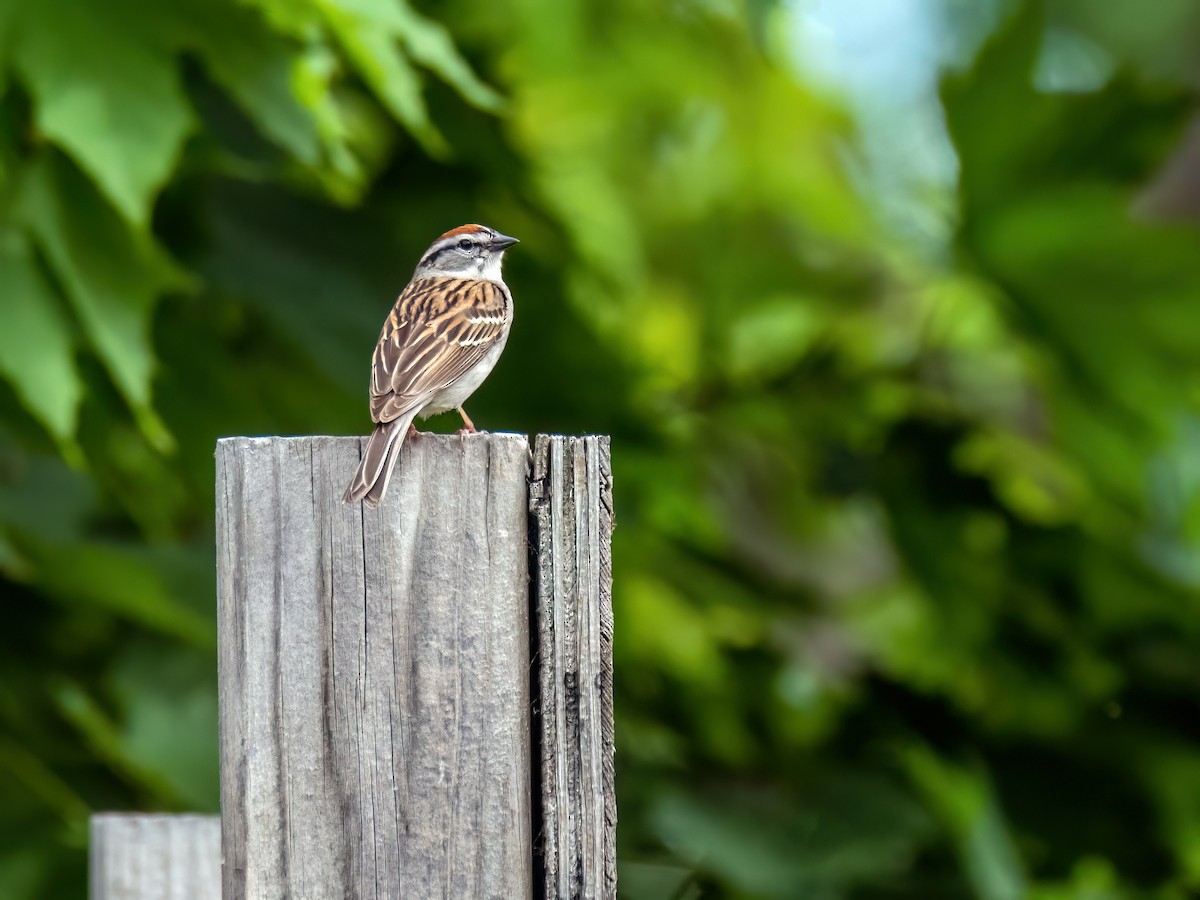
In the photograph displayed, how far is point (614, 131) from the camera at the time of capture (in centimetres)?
689

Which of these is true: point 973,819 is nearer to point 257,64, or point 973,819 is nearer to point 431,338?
point 431,338

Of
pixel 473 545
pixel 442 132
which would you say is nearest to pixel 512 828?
pixel 473 545

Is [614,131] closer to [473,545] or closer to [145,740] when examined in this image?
[145,740]

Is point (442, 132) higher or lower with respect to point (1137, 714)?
higher

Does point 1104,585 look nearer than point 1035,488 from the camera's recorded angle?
Yes

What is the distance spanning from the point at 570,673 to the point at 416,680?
0.18m

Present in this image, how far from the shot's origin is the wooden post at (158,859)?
7.73 ft

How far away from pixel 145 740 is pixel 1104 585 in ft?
10.1

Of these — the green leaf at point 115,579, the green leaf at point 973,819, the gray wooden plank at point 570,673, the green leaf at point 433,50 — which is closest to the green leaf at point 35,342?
the green leaf at point 115,579

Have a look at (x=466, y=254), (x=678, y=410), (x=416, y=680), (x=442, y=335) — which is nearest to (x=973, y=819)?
(x=678, y=410)

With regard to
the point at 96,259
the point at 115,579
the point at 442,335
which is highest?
the point at 96,259

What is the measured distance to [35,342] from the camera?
2.71 meters

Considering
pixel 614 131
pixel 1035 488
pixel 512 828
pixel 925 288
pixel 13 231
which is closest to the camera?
pixel 512 828

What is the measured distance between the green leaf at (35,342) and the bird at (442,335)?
0.60m
